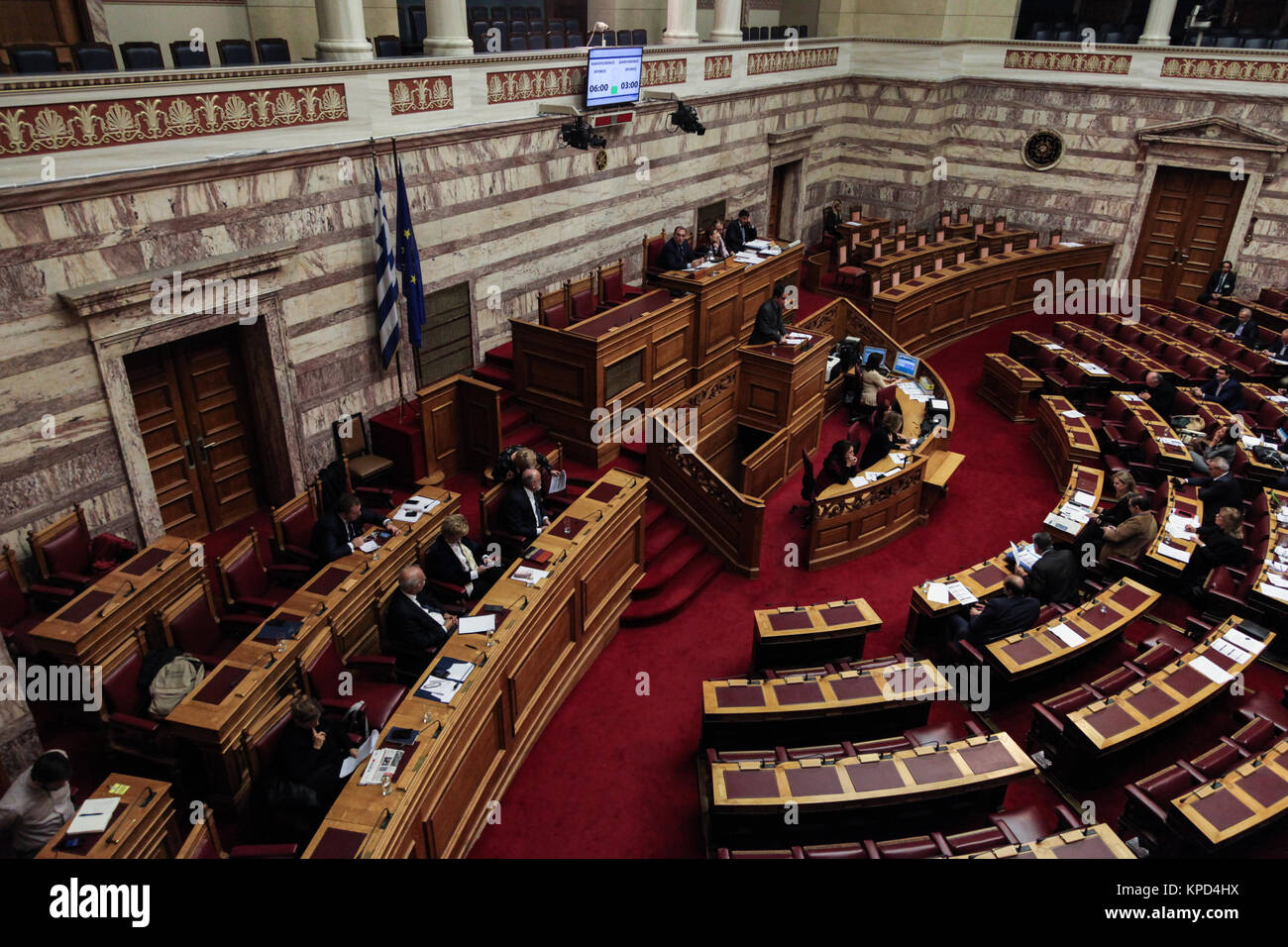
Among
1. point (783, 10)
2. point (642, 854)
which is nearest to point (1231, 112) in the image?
point (783, 10)

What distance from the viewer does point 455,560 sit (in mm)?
7059

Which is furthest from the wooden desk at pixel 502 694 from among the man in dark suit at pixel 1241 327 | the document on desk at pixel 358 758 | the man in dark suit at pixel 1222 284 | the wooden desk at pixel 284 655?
the man in dark suit at pixel 1222 284

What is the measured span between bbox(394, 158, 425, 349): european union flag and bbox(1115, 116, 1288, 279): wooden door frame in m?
14.0

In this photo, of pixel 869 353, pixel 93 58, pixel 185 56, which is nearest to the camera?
pixel 93 58

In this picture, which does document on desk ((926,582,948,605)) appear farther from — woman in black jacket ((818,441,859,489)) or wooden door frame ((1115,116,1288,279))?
wooden door frame ((1115,116,1288,279))

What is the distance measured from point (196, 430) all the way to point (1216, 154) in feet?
54.9

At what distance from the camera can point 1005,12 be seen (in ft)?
55.4

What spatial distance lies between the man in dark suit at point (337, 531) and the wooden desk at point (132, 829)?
7.88 ft

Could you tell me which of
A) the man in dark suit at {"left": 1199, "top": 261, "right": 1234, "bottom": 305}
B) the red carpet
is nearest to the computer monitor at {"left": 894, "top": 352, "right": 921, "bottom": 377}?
the red carpet

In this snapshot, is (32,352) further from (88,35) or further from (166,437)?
(88,35)

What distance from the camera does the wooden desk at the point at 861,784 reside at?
5562 mm

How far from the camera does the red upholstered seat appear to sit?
5875 millimetres

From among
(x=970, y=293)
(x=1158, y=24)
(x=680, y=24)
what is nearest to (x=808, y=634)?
(x=680, y=24)

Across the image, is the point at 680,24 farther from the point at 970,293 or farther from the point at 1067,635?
the point at 1067,635
